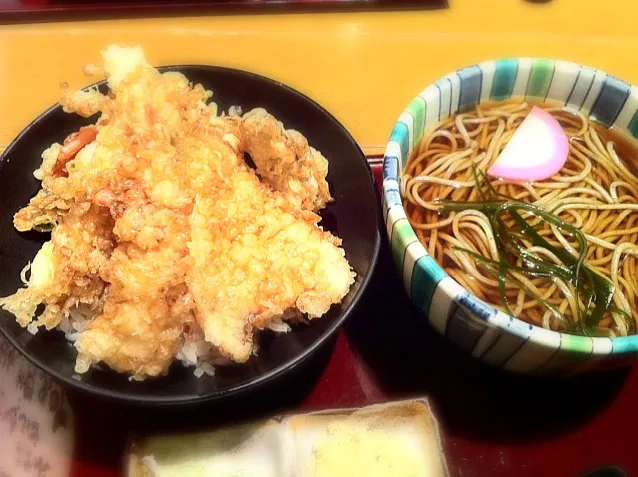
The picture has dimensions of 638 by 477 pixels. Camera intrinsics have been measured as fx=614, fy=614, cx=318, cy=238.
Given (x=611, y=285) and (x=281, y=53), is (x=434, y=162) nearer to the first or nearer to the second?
(x=611, y=285)

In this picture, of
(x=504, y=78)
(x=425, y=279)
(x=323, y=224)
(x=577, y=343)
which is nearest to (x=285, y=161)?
(x=323, y=224)

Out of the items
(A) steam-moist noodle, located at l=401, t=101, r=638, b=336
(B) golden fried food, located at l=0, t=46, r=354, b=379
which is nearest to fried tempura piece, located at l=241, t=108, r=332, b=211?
(B) golden fried food, located at l=0, t=46, r=354, b=379

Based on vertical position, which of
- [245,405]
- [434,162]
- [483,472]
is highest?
[434,162]

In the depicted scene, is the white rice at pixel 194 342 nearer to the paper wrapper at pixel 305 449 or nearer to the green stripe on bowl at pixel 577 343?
the paper wrapper at pixel 305 449

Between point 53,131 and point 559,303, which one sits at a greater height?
point 53,131

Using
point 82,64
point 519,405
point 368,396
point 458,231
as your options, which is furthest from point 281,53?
point 519,405

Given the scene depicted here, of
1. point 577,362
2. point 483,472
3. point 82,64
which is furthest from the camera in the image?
point 82,64

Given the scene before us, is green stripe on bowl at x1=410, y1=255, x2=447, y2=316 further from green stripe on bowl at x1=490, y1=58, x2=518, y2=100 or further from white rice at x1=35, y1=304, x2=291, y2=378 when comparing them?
green stripe on bowl at x1=490, y1=58, x2=518, y2=100

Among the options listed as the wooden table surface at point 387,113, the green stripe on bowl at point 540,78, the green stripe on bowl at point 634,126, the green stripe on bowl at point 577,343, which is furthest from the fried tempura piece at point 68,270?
the green stripe on bowl at point 634,126
